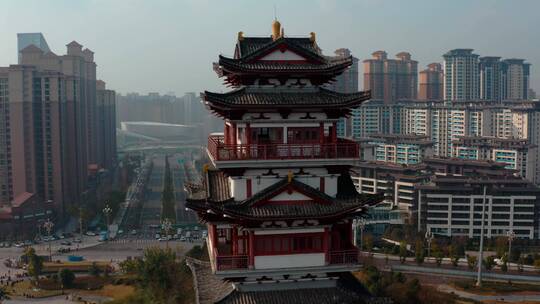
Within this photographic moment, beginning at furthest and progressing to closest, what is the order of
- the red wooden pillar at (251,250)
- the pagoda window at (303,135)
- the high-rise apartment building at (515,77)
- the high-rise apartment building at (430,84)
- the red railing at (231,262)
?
the high-rise apartment building at (430,84) → the high-rise apartment building at (515,77) → the pagoda window at (303,135) → the red wooden pillar at (251,250) → the red railing at (231,262)

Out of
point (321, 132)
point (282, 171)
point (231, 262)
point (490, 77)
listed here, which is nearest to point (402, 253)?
point (321, 132)

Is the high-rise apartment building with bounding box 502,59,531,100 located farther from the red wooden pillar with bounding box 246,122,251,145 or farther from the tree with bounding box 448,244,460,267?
the red wooden pillar with bounding box 246,122,251,145

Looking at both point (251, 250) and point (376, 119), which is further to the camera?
point (376, 119)

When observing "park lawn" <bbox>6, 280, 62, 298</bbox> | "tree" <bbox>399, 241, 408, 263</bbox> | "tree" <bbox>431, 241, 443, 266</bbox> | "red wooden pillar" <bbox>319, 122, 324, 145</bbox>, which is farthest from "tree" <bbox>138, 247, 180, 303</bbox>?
"tree" <bbox>431, 241, 443, 266</bbox>

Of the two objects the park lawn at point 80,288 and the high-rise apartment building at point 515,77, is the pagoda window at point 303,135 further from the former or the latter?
the high-rise apartment building at point 515,77

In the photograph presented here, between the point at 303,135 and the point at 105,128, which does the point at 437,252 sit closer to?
the point at 303,135

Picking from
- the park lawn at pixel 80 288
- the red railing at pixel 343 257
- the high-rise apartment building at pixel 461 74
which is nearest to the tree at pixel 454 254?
the park lawn at pixel 80 288
